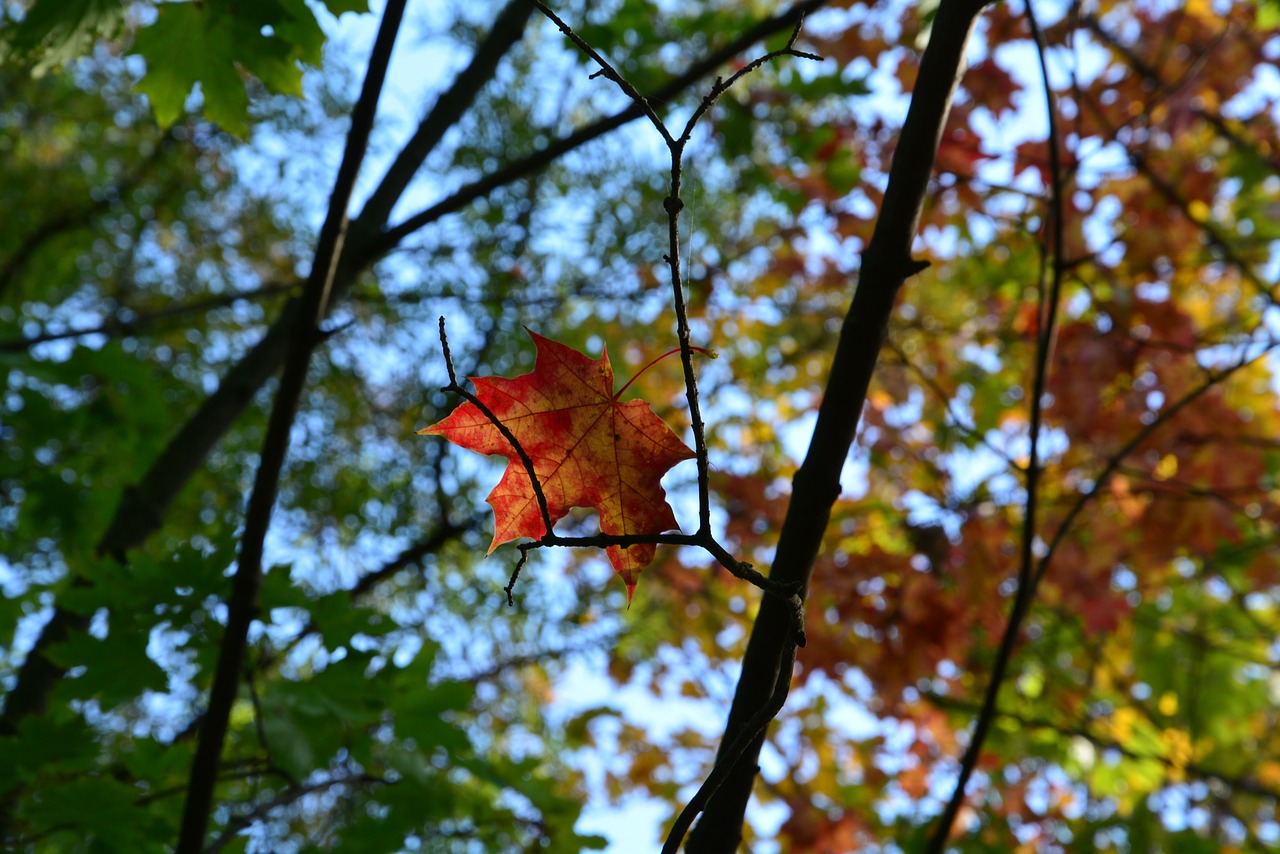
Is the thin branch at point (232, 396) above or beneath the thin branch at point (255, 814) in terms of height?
above

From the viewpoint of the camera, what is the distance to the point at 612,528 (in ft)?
3.44

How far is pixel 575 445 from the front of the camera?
3.50ft

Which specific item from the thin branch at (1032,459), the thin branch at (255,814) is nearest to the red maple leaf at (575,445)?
the thin branch at (255,814)

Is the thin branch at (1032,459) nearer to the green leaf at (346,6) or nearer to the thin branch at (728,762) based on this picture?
the thin branch at (728,762)

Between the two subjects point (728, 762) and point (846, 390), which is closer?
point (728, 762)

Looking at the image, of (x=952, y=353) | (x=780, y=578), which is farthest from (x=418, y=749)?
(x=952, y=353)

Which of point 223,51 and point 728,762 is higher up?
point 223,51

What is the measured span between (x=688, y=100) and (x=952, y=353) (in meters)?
2.07

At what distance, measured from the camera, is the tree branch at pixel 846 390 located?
115 cm

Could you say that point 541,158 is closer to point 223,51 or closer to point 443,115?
point 443,115

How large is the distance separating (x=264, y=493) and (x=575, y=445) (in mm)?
854

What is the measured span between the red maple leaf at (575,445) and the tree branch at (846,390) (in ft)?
0.83

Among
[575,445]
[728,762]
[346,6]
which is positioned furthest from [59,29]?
[728,762]

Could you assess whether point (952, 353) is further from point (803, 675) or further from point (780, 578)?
point (780, 578)
